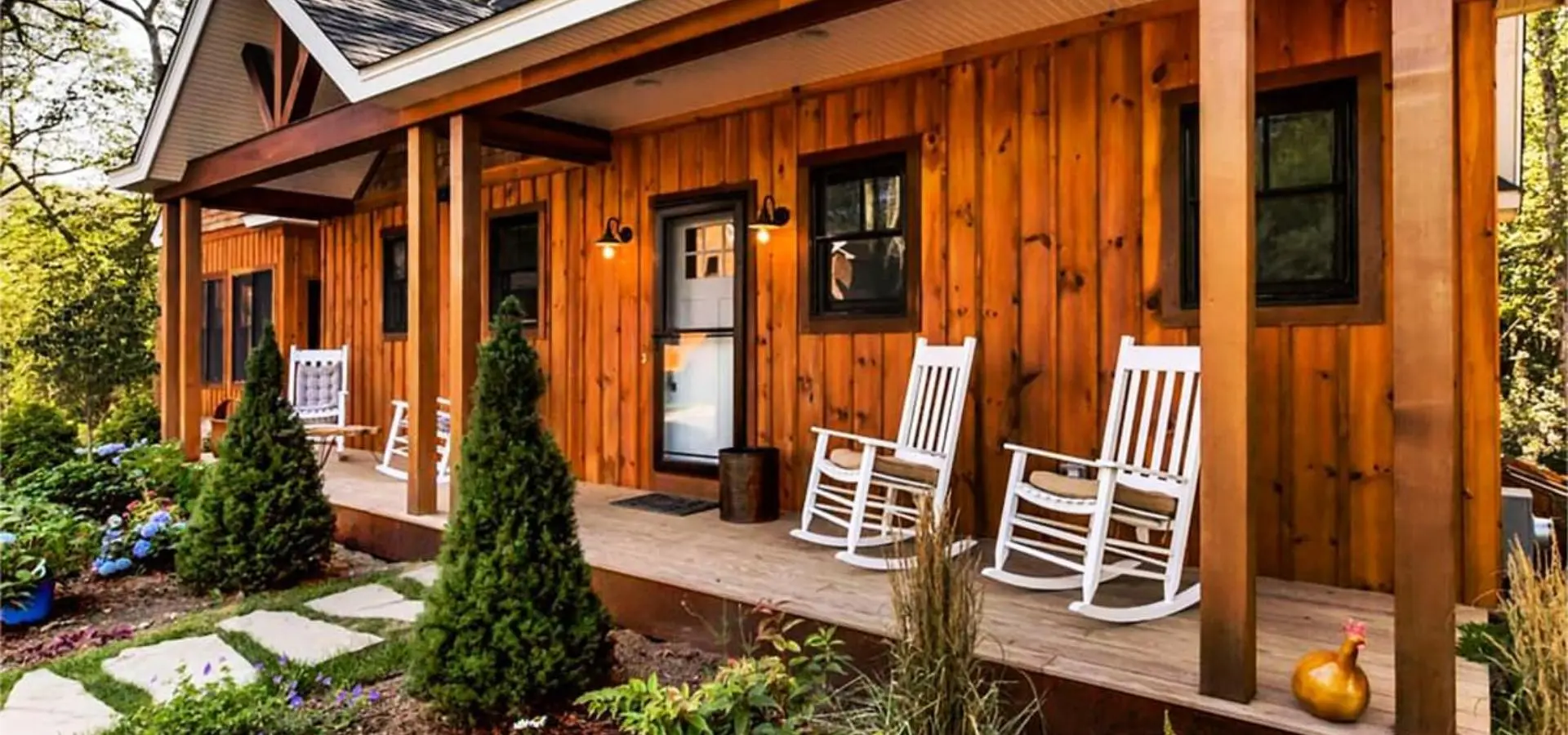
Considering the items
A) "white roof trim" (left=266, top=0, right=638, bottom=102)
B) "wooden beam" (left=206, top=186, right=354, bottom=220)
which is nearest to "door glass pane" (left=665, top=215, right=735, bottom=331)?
"white roof trim" (left=266, top=0, right=638, bottom=102)

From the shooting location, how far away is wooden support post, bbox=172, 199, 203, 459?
652cm

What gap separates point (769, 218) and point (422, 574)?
2.52m

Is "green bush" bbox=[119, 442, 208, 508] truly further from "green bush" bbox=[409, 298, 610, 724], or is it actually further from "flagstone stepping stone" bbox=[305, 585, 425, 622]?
"green bush" bbox=[409, 298, 610, 724]

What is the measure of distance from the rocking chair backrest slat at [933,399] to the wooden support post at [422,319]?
2.53 metres

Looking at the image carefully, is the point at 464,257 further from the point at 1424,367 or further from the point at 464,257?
the point at 1424,367

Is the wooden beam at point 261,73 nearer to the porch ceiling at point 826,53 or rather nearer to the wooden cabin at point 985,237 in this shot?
the wooden cabin at point 985,237

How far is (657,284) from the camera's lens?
209 inches

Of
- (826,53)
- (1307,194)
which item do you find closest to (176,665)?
(826,53)

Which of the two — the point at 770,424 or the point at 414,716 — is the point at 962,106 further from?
the point at 414,716

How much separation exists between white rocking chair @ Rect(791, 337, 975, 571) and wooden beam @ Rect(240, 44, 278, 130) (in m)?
4.72

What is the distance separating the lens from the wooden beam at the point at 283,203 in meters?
6.86

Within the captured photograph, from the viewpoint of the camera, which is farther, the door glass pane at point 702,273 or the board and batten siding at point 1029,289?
the door glass pane at point 702,273

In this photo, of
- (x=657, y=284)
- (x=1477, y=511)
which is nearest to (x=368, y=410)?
(x=657, y=284)

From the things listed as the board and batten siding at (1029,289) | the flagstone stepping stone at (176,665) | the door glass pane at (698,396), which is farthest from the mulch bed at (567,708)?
the door glass pane at (698,396)
